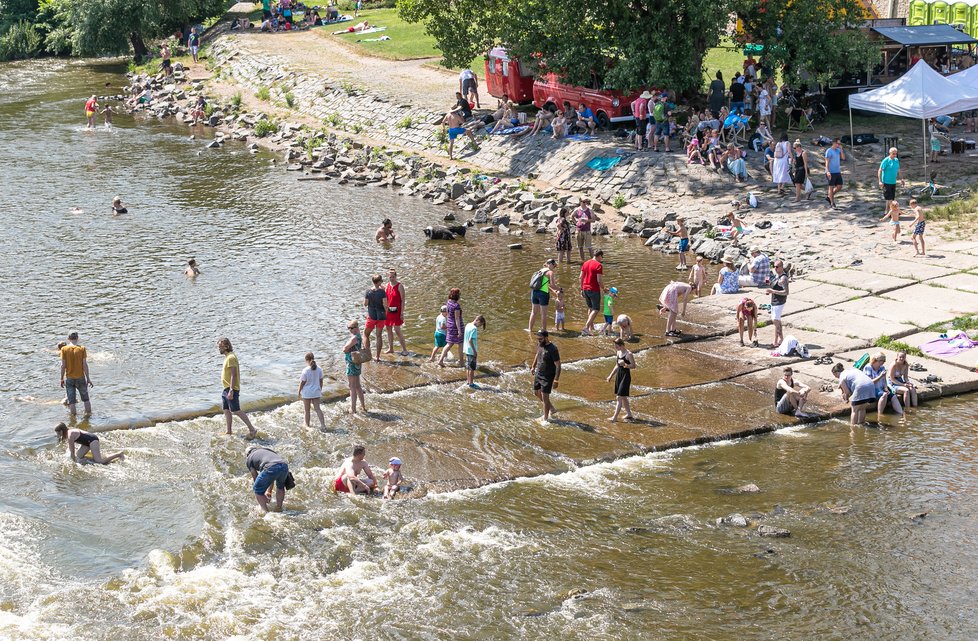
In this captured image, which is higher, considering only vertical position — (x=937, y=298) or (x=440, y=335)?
(x=937, y=298)

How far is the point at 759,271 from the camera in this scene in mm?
24625

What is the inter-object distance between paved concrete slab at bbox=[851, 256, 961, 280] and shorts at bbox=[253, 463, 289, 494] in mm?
15177

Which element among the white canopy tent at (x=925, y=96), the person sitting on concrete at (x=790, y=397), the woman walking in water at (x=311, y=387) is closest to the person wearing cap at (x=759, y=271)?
the person sitting on concrete at (x=790, y=397)

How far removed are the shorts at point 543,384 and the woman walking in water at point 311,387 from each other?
3.60 meters

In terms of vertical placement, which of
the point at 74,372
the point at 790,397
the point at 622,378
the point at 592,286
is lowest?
the point at 790,397

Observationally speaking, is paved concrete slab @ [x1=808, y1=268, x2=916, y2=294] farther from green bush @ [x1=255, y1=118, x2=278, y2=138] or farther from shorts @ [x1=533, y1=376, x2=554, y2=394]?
green bush @ [x1=255, y1=118, x2=278, y2=138]

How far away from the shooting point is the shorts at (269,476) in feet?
51.0

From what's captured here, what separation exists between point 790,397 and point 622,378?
2982mm

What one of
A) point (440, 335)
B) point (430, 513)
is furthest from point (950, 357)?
point (430, 513)

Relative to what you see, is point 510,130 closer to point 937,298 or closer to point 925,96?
point 925,96

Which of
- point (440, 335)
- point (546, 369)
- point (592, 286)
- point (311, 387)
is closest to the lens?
point (546, 369)

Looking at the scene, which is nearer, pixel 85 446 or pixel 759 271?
pixel 85 446

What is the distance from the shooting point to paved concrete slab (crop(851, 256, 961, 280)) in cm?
2425

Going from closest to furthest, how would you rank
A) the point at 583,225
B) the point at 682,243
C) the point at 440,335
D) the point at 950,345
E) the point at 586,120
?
1. the point at 950,345
2. the point at 440,335
3. the point at 682,243
4. the point at 583,225
5. the point at 586,120
